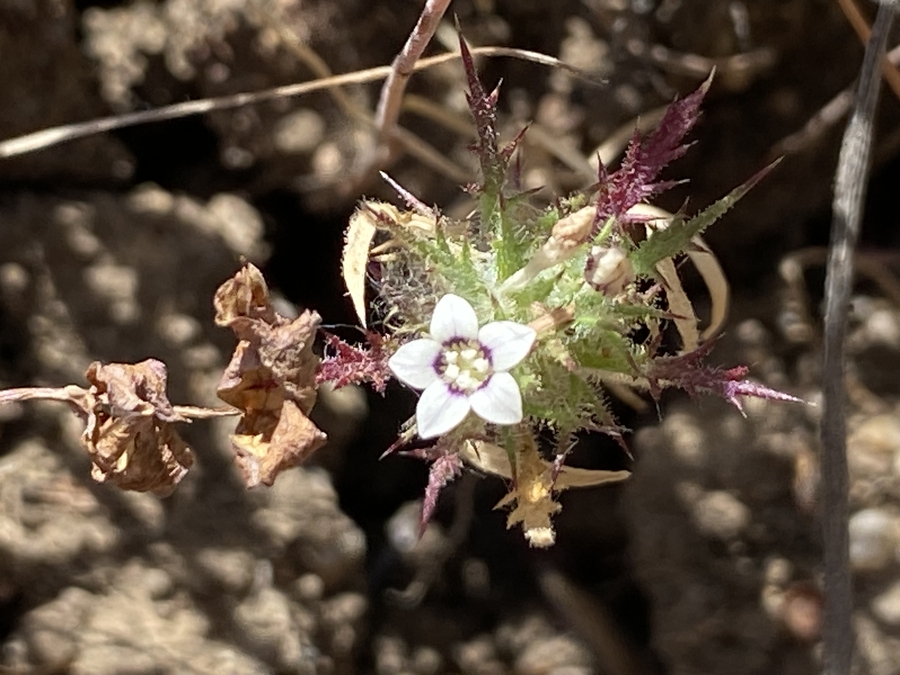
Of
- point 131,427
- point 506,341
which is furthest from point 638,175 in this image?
point 131,427

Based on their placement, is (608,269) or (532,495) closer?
(608,269)

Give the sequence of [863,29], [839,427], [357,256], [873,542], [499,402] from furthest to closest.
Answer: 1. [873,542]
2. [863,29]
3. [839,427]
4. [357,256]
5. [499,402]

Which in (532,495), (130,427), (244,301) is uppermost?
(244,301)

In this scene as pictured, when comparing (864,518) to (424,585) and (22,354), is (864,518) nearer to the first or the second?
(424,585)

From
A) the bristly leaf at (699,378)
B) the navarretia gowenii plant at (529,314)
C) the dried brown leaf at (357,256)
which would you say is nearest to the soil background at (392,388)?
the dried brown leaf at (357,256)

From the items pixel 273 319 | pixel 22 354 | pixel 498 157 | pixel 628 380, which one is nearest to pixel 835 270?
pixel 628 380

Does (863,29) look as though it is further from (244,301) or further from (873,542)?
(244,301)
